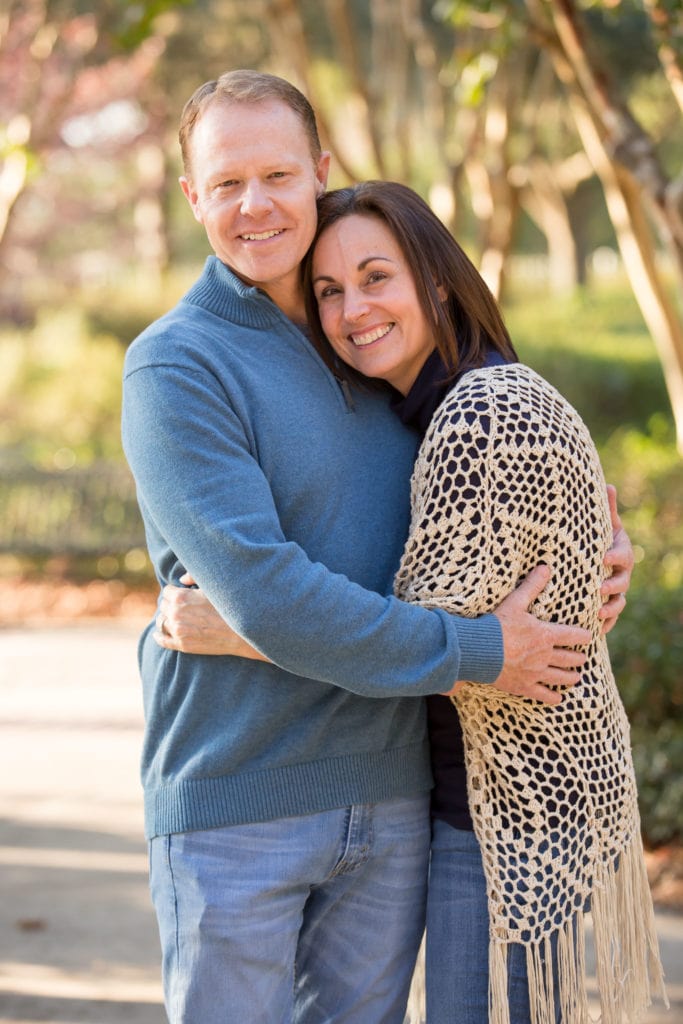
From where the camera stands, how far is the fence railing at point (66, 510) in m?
10.8

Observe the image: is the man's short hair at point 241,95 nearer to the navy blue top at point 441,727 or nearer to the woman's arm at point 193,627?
the navy blue top at point 441,727

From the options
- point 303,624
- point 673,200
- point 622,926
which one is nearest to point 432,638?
point 303,624

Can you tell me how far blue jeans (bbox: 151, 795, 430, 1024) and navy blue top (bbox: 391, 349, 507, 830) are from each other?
5 cm

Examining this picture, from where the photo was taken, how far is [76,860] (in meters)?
4.86

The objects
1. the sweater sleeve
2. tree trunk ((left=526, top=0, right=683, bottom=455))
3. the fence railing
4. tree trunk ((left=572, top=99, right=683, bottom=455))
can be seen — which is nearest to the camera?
the sweater sleeve

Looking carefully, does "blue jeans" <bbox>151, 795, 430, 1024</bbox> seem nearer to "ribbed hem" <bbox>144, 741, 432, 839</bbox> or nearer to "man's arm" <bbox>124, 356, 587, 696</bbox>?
"ribbed hem" <bbox>144, 741, 432, 839</bbox>

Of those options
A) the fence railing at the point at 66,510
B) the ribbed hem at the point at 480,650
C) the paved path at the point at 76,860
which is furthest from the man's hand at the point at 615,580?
the fence railing at the point at 66,510

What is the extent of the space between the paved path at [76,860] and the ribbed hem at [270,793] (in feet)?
5.77

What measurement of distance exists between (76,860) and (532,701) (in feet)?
10.4

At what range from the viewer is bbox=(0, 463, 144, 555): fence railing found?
35.5 ft

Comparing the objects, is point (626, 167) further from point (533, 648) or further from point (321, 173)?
point (533, 648)

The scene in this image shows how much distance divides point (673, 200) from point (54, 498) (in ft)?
24.4

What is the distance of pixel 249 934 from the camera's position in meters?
2.12

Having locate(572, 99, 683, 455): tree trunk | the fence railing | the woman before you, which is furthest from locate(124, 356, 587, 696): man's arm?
the fence railing
